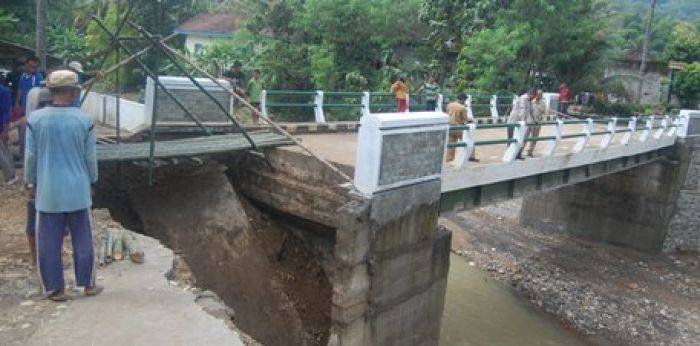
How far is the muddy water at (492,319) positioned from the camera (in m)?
13.2

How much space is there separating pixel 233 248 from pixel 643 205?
1562cm

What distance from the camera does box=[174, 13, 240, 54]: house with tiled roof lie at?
34.4 meters

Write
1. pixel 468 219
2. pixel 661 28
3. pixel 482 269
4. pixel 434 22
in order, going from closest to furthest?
1. pixel 482 269
2. pixel 468 219
3. pixel 434 22
4. pixel 661 28

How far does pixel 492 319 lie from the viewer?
14188 millimetres

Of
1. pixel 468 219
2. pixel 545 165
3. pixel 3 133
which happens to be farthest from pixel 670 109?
pixel 3 133

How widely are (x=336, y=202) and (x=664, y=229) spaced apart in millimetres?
14705

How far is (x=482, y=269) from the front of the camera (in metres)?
17.1

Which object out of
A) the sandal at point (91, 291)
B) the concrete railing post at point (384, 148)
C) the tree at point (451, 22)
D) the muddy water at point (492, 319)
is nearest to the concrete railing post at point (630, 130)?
the muddy water at point (492, 319)

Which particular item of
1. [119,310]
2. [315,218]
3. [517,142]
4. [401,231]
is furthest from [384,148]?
[517,142]

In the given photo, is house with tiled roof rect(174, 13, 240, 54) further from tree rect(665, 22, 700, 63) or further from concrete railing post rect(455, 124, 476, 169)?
concrete railing post rect(455, 124, 476, 169)

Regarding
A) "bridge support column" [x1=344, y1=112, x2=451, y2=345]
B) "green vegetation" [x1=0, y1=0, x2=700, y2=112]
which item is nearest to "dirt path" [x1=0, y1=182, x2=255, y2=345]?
"bridge support column" [x1=344, y1=112, x2=451, y2=345]

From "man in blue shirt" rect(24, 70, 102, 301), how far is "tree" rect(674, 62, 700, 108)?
104ft

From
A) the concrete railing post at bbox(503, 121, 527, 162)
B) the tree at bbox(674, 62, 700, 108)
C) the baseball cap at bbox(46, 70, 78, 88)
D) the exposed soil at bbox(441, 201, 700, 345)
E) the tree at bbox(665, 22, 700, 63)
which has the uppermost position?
the tree at bbox(665, 22, 700, 63)

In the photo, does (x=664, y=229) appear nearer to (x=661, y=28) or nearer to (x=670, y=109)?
(x=670, y=109)
